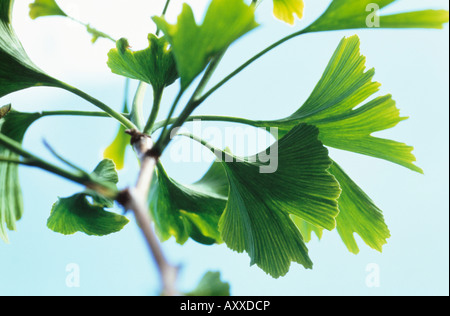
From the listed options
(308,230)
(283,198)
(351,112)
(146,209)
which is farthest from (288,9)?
(146,209)

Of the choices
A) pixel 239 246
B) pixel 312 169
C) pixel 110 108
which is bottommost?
pixel 239 246

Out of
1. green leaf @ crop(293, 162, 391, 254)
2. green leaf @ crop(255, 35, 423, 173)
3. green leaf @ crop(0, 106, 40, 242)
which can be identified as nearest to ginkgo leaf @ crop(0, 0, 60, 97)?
green leaf @ crop(0, 106, 40, 242)

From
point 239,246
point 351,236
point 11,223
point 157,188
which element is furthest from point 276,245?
point 11,223

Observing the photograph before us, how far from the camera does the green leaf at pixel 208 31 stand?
1.57 feet

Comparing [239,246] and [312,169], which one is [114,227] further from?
[312,169]

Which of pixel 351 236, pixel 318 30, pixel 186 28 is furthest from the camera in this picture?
pixel 351 236

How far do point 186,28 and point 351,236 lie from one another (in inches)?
21.7

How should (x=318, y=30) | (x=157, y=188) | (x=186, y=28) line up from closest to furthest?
(x=186, y=28), (x=318, y=30), (x=157, y=188)

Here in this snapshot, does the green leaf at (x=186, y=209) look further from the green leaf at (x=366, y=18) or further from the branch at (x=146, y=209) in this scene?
the green leaf at (x=366, y=18)

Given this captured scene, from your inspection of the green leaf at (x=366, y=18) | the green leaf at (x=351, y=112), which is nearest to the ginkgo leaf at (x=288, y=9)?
the green leaf at (x=351, y=112)

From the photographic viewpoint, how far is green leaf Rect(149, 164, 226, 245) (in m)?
0.90

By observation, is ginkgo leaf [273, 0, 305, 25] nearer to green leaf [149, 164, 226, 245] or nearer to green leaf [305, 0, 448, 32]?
green leaf [305, 0, 448, 32]

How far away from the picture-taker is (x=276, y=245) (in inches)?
29.0

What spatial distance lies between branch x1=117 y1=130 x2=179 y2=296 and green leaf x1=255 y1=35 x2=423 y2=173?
304mm
